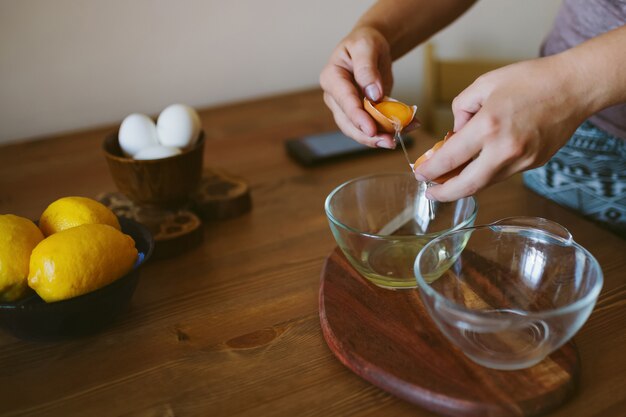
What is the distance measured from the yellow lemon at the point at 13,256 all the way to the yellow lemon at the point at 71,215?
0.18 feet

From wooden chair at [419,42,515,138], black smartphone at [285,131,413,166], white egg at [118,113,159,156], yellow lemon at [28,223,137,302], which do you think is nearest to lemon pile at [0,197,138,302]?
yellow lemon at [28,223,137,302]

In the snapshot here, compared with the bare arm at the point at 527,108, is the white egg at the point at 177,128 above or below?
below

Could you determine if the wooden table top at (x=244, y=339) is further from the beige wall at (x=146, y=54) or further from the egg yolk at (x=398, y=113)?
the beige wall at (x=146, y=54)

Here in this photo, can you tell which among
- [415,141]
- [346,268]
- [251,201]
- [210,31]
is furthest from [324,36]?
[346,268]

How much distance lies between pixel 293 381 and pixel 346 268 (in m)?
0.20

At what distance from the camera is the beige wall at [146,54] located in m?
1.39

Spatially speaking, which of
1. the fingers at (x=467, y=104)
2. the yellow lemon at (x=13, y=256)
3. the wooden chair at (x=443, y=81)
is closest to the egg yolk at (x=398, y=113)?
the fingers at (x=467, y=104)

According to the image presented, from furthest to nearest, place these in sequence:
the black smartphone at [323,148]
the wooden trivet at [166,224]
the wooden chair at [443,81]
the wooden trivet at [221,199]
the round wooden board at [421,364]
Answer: the wooden chair at [443,81], the black smartphone at [323,148], the wooden trivet at [221,199], the wooden trivet at [166,224], the round wooden board at [421,364]

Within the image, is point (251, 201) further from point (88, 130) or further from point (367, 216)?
point (88, 130)

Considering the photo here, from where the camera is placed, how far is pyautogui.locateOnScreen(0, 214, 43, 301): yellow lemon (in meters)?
0.67

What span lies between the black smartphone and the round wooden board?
0.50 metres

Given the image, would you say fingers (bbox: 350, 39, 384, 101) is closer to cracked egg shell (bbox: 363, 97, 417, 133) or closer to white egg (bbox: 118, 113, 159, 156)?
cracked egg shell (bbox: 363, 97, 417, 133)

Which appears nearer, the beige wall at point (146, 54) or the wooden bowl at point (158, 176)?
the wooden bowl at point (158, 176)

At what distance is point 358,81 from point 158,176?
1.14 feet
